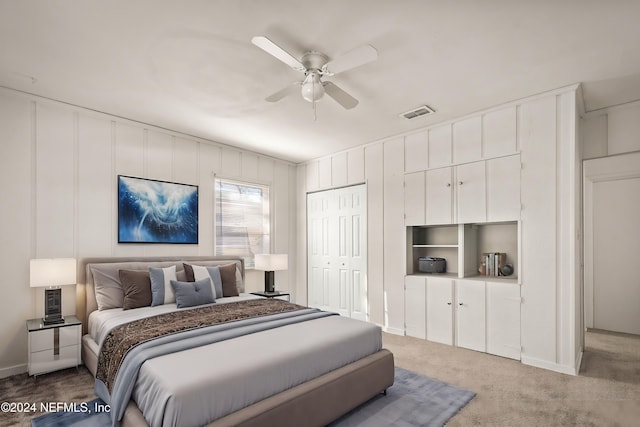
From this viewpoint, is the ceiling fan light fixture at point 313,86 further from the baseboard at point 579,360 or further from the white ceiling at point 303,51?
the baseboard at point 579,360

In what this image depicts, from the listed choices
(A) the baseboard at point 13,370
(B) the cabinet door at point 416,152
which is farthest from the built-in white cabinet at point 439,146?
(A) the baseboard at point 13,370

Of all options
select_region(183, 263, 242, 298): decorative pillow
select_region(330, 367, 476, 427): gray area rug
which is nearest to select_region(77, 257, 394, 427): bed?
select_region(330, 367, 476, 427): gray area rug

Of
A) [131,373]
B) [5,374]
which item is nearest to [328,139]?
[131,373]

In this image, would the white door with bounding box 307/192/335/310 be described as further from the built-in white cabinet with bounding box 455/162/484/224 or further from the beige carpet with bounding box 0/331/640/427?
the built-in white cabinet with bounding box 455/162/484/224

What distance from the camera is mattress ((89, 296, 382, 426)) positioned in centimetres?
177

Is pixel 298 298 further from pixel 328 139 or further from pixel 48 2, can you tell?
pixel 48 2

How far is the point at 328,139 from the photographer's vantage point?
4.91m

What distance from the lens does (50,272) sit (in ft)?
10.4

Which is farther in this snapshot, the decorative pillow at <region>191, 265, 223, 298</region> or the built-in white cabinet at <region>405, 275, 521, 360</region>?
the decorative pillow at <region>191, 265, 223, 298</region>

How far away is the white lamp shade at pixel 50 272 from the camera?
123 inches

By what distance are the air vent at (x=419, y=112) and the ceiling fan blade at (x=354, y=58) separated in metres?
1.61

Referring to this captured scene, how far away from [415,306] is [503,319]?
107 centimetres

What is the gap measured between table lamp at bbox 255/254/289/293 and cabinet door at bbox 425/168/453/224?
6.79ft

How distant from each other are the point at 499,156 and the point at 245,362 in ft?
11.0
